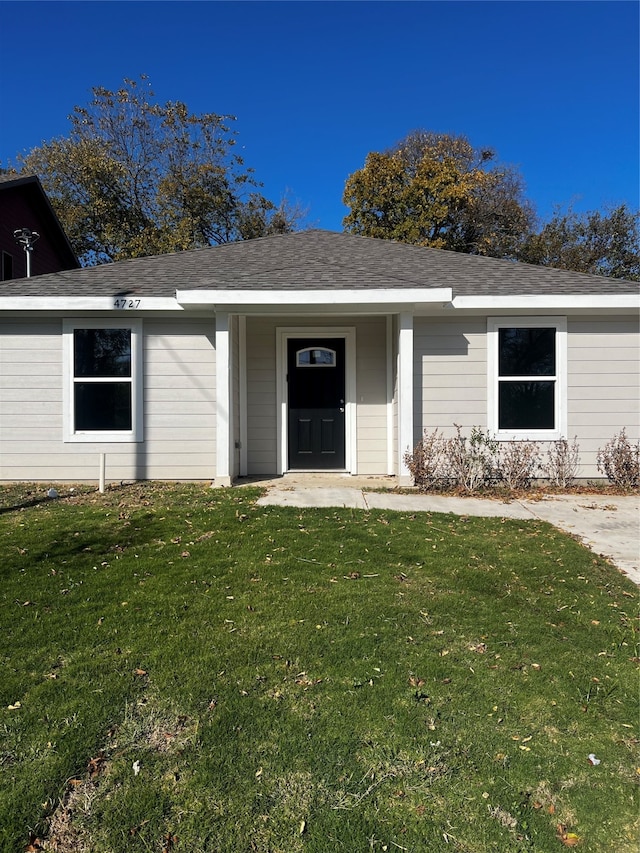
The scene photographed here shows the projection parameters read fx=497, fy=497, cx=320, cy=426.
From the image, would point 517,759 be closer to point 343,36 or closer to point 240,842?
point 240,842

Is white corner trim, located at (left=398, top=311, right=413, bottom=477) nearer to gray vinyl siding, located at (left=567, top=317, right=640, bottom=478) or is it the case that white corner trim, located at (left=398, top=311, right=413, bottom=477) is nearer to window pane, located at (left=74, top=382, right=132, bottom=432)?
gray vinyl siding, located at (left=567, top=317, right=640, bottom=478)

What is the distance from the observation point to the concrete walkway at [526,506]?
4812 mm

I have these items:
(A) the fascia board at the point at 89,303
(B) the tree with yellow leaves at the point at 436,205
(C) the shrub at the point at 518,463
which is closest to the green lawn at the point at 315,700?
(C) the shrub at the point at 518,463

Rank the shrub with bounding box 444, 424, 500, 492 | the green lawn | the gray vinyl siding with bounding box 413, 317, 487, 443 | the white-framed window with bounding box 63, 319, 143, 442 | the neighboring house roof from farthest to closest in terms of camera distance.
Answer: the neighboring house roof < the gray vinyl siding with bounding box 413, 317, 487, 443 < the white-framed window with bounding box 63, 319, 143, 442 < the shrub with bounding box 444, 424, 500, 492 < the green lawn

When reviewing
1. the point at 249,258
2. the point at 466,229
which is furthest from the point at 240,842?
the point at 466,229

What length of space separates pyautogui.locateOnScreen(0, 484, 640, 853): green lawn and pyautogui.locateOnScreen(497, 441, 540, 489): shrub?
277cm

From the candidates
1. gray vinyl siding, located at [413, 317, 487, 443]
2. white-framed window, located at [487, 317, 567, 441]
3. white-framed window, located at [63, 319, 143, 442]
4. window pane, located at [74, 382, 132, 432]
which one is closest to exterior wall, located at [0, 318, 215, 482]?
white-framed window, located at [63, 319, 143, 442]

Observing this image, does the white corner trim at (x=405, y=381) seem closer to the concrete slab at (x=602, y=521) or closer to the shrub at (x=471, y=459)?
the shrub at (x=471, y=459)

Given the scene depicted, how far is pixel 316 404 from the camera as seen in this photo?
8078 millimetres

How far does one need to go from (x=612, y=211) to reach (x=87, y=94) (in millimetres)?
22632

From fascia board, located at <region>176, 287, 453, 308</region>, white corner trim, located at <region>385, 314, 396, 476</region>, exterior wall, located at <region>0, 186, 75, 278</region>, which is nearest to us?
fascia board, located at <region>176, 287, 453, 308</region>

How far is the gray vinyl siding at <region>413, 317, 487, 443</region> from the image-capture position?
7.29m

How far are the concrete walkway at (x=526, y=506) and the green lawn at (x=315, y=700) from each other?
2.44 feet

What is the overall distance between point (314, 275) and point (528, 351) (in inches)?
132
